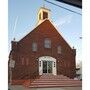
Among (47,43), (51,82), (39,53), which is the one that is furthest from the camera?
(47,43)

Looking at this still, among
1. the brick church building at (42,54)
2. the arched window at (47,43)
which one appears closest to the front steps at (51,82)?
the brick church building at (42,54)

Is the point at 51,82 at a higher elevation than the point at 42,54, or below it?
below

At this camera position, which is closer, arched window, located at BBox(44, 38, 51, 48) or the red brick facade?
the red brick facade

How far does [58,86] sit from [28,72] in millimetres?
433

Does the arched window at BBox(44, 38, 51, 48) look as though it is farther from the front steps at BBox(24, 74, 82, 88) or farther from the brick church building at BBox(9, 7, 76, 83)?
the front steps at BBox(24, 74, 82, 88)

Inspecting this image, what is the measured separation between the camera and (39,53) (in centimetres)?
391

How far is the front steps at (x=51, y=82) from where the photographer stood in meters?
3.16

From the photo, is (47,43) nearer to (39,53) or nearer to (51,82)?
(39,53)

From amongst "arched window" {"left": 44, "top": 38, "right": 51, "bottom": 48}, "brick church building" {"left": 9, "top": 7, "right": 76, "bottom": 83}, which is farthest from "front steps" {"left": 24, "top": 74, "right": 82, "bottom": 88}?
A: "arched window" {"left": 44, "top": 38, "right": 51, "bottom": 48}

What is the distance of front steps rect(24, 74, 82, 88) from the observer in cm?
316

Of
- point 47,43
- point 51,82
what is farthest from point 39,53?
point 51,82

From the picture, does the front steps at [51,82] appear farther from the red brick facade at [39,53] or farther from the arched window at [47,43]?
the arched window at [47,43]

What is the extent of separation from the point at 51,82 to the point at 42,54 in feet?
2.53
